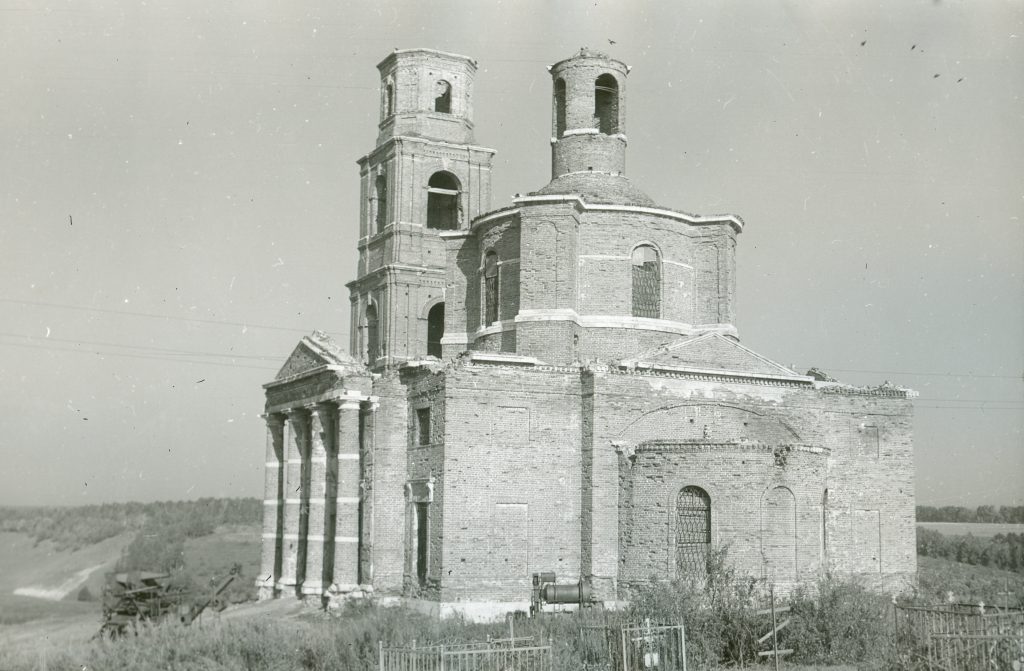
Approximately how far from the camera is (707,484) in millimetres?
26781

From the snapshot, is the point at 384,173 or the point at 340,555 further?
the point at 384,173

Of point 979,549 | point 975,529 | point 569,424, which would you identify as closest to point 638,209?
point 569,424

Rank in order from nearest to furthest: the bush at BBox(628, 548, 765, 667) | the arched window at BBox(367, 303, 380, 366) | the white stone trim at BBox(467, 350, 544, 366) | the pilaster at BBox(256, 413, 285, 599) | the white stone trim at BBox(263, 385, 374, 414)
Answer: the bush at BBox(628, 548, 765, 667) < the white stone trim at BBox(467, 350, 544, 366) < the white stone trim at BBox(263, 385, 374, 414) < the pilaster at BBox(256, 413, 285, 599) < the arched window at BBox(367, 303, 380, 366)

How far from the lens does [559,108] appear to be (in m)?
34.6

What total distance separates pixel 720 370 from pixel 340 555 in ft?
38.1

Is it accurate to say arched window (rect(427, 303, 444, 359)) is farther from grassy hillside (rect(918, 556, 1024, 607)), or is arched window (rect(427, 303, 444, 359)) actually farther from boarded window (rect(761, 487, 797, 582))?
grassy hillside (rect(918, 556, 1024, 607))

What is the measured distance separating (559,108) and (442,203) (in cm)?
649

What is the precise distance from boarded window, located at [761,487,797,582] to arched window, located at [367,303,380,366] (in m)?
15.6

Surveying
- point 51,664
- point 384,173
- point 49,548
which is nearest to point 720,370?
point 384,173

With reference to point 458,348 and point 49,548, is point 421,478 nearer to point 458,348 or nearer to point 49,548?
point 458,348

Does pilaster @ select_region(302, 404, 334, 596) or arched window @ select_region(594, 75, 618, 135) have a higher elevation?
arched window @ select_region(594, 75, 618, 135)

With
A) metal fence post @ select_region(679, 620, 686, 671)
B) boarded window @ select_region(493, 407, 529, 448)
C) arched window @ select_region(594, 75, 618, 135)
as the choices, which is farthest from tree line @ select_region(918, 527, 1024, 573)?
metal fence post @ select_region(679, 620, 686, 671)

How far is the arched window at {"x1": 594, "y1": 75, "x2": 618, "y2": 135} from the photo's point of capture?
33969mm

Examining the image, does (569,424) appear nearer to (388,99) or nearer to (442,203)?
(442,203)
